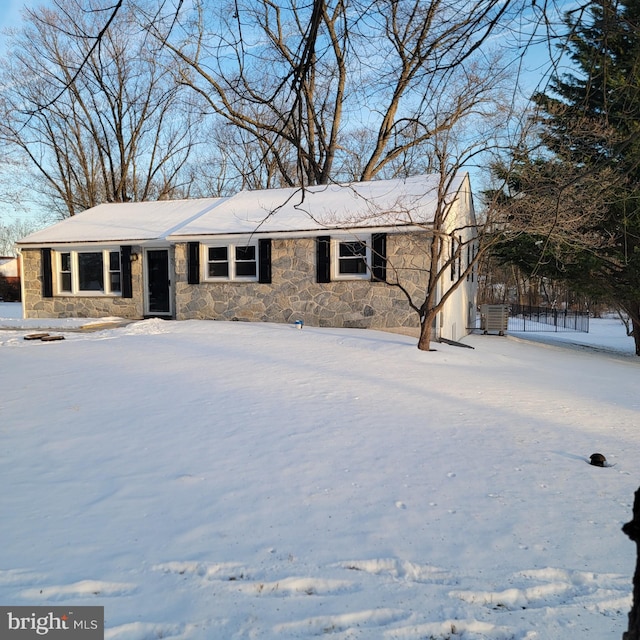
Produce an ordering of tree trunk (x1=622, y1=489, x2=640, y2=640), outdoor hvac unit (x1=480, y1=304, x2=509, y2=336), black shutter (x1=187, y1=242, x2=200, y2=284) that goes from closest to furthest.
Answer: tree trunk (x1=622, y1=489, x2=640, y2=640)
black shutter (x1=187, y1=242, x2=200, y2=284)
outdoor hvac unit (x1=480, y1=304, x2=509, y2=336)

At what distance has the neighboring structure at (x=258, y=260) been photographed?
462 inches

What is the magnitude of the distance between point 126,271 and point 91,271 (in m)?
1.52

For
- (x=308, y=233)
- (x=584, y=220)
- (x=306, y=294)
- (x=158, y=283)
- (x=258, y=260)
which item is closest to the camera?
(x=584, y=220)

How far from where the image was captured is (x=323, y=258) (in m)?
12.2

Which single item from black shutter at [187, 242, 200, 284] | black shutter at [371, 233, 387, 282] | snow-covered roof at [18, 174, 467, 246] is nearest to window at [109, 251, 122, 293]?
snow-covered roof at [18, 174, 467, 246]

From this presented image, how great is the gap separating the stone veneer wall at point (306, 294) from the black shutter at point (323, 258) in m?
0.18

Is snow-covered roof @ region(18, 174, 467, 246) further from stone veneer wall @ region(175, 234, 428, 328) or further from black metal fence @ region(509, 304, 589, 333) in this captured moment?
black metal fence @ region(509, 304, 589, 333)

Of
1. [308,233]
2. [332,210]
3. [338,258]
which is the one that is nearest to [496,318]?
[338,258]

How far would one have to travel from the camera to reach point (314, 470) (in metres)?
3.75

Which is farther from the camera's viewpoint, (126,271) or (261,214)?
(126,271)

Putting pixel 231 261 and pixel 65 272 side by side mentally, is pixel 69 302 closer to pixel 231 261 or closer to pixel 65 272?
pixel 65 272

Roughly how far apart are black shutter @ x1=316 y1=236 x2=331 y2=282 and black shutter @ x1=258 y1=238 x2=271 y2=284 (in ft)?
4.74

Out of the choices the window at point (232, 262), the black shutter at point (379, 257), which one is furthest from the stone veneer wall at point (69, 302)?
the black shutter at point (379, 257)

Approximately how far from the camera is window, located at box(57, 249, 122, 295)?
48.6ft
